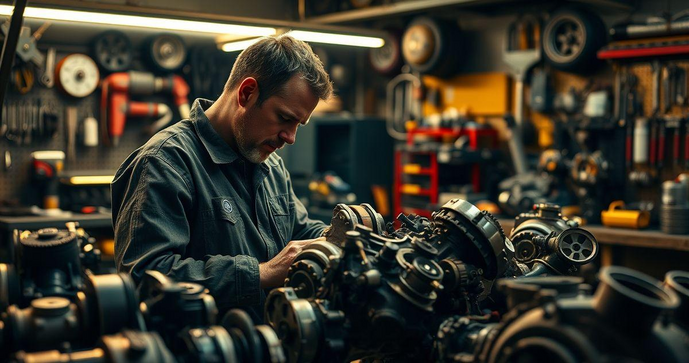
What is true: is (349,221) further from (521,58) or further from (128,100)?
(128,100)

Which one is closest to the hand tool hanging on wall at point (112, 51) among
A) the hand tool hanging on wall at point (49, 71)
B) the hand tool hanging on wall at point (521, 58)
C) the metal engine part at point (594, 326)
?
the hand tool hanging on wall at point (49, 71)

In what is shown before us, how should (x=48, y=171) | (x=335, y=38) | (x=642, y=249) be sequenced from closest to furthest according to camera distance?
(x=335, y=38) < (x=642, y=249) < (x=48, y=171)

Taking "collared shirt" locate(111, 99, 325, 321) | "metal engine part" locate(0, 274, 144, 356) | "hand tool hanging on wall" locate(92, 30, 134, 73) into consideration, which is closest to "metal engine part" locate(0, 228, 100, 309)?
"collared shirt" locate(111, 99, 325, 321)

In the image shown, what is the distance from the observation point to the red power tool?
5.12 metres

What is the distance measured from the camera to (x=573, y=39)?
15.1 feet

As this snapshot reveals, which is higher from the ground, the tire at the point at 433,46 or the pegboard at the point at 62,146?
the tire at the point at 433,46

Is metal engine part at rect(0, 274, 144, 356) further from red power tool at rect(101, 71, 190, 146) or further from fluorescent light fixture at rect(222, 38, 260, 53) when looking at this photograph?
red power tool at rect(101, 71, 190, 146)

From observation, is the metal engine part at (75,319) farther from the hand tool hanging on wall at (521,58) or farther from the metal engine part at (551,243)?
the hand tool hanging on wall at (521,58)

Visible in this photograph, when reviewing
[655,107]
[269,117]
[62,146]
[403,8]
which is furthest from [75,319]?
[62,146]

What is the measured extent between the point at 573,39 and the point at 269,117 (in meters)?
3.15

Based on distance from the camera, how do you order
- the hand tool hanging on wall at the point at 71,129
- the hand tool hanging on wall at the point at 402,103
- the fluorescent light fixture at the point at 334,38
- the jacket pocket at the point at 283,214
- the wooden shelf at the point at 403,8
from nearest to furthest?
the jacket pocket at the point at 283,214 < the fluorescent light fixture at the point at 334,38 < the wooden shelf at the point at 403,8 < the hand tool hanging on wall at the point at 71,129 < the hand tool hanging on wall at the point at 402,103

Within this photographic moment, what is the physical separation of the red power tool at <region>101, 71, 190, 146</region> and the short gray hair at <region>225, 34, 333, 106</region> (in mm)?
3309

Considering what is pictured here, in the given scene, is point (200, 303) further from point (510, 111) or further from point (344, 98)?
point (344, 98)

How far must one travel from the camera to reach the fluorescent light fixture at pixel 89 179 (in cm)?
488
